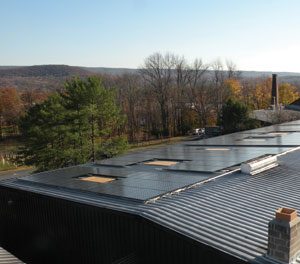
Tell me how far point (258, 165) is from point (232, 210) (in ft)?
15.9

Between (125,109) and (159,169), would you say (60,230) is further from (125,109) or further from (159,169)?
(125,109)

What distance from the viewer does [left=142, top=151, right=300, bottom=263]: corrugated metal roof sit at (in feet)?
27.3

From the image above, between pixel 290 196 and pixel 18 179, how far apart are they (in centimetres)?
1137

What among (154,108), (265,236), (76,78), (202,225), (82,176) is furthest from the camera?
(154,108)

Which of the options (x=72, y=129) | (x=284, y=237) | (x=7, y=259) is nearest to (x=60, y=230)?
(x=7, y=259)

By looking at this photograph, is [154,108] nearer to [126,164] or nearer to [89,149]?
[89,149]

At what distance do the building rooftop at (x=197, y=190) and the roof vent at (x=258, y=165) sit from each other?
297 millimetres

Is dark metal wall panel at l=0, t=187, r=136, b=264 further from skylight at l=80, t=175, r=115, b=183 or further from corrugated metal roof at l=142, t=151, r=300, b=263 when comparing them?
skylight at l=80, t=175, r=115, b=183

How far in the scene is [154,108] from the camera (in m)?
73.9

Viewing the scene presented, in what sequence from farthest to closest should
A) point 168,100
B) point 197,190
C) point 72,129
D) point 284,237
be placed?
point 168,100 < point 72,129 < point 197,190 < point 284,237

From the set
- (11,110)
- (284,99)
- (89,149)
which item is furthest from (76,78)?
(284,99)

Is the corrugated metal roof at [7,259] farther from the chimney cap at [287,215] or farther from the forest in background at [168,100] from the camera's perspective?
the forest in background at [168,100]

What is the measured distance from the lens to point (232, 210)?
398 inches

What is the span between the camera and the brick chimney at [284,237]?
733 centimetres
